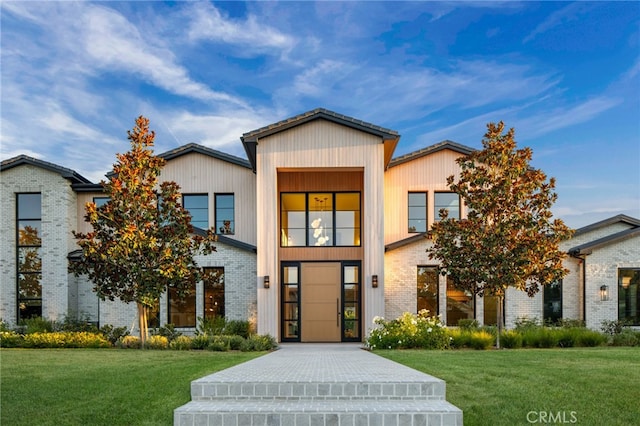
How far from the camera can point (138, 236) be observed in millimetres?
12492

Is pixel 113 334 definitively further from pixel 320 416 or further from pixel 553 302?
pixel 553 302

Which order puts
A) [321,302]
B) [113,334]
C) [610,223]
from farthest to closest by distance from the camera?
[610,223] < [321,302] < [113,334]

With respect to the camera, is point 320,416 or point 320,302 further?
point 320,302

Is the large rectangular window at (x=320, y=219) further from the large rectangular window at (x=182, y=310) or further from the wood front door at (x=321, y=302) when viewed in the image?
the large rectangular window at (x=182, y=310)

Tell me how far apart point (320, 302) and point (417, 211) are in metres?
5.39

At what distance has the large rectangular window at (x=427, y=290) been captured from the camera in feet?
56.2

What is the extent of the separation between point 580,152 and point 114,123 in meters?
17.1

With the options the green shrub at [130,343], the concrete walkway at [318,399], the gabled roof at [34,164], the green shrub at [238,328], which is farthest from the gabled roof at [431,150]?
the gabled roof at [34,164]

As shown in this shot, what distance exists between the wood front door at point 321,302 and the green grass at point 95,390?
661cm

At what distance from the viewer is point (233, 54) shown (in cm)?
1578

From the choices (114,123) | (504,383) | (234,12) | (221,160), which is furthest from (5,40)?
(504,383)

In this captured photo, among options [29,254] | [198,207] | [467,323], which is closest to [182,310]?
[198,207]

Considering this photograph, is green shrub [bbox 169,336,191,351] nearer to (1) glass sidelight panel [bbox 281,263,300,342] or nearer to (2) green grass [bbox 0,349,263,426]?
(2) green grass [bbox 0,349,263,426]
